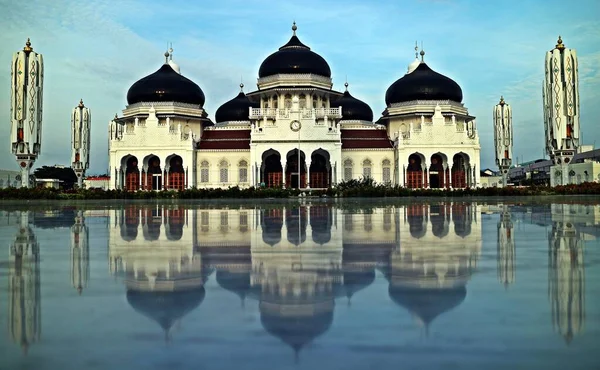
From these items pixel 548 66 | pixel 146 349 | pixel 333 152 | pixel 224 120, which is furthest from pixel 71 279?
pixel 224 120

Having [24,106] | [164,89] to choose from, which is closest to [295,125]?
[164,89]

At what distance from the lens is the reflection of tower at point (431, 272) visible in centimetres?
356

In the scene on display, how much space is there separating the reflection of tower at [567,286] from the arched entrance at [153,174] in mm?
42464

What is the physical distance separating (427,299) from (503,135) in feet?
172

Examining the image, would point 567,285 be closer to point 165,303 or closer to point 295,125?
point 165,303

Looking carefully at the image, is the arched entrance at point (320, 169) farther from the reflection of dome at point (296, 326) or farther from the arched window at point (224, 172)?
the reflection of dome at point (296, 326)

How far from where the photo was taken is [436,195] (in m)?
32.0

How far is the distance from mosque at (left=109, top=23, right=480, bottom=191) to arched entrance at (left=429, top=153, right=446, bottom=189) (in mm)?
86

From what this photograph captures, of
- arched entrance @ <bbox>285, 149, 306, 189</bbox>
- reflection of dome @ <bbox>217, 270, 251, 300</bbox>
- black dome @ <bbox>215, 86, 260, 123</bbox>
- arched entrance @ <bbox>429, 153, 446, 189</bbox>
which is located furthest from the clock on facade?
reflection of dome @ <bbox>217, 270, 251, 300</bbox>

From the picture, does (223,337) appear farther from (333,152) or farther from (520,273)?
(333,152)

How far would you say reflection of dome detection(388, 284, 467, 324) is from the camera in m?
3.33

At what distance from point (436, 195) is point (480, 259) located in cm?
2704

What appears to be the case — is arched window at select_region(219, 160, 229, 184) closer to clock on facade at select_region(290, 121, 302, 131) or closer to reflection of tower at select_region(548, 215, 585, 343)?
clock on facade at select_region(290, 121, 302, 131)

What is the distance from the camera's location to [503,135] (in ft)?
171
